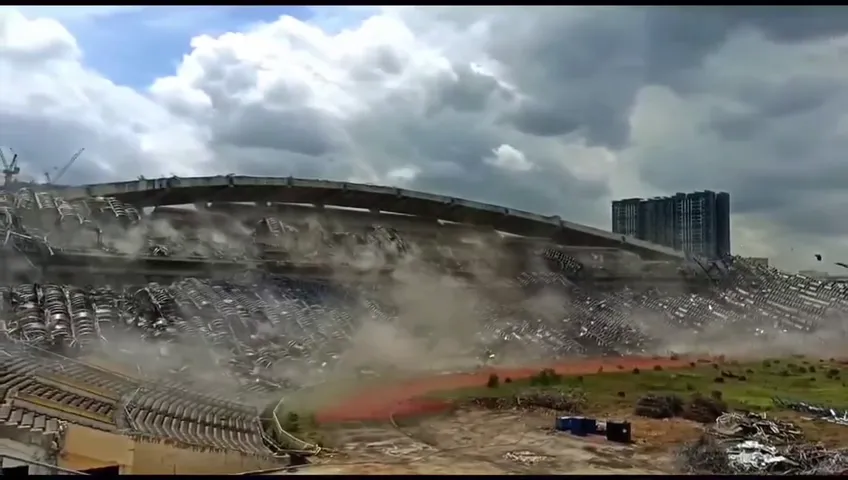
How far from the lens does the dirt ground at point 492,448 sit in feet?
24.9

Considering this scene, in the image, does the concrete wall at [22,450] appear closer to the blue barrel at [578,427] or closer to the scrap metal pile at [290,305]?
the scrap metal pile at [290,305]

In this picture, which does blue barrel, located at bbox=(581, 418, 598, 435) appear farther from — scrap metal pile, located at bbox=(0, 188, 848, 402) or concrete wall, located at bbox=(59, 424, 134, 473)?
concrete wall, located at bbox=(59, 424, 134, 473)

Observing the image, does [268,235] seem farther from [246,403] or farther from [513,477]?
[513,477]

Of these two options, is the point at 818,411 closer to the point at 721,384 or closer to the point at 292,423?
the point at 721,384

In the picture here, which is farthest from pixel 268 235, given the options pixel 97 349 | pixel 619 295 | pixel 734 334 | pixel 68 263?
pixel 734 334

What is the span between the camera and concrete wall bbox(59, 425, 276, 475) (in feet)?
22.9

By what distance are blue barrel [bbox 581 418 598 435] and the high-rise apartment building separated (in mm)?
5314

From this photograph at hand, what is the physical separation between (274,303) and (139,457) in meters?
6.88

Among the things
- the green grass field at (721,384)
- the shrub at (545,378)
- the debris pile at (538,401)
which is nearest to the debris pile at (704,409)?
the green grass field at (721,384)

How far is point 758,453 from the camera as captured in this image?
8.20 meters

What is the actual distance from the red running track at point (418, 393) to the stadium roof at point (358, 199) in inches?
162

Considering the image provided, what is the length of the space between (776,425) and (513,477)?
4.66 m

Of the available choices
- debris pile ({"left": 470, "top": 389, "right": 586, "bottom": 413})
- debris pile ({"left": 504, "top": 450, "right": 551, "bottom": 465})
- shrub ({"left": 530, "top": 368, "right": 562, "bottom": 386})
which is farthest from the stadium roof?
debris pile ({"left": 504, "top": 450, "right": 551, "bottom": 465})

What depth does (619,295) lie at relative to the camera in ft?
61.1
